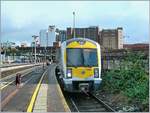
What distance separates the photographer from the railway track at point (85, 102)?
2031 cm

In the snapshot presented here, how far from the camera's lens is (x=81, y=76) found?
24234 millimetres

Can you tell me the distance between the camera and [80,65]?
2441 cm

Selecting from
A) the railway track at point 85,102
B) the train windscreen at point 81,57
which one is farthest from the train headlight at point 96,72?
the railway track at point 85,102

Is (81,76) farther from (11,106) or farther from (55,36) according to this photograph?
(55,36)

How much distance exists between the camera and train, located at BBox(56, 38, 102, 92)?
24.0 m

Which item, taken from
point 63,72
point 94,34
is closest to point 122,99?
point 63,72

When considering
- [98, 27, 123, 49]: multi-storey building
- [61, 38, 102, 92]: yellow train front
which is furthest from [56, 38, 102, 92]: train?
[98, 27, 123, 49]: multi-storey building

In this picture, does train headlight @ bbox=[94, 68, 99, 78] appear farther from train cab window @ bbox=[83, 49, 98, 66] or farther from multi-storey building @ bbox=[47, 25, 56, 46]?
multi-storey building @ bbox=[47, 25, 56, 46]

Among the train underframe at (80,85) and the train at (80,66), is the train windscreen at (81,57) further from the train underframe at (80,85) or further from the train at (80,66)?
the train underframe at (80,85)

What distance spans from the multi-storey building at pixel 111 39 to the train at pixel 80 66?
275 ft

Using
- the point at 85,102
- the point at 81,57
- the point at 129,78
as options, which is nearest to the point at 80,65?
the point at 81,57

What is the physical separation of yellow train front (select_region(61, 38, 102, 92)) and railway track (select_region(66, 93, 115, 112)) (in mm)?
754

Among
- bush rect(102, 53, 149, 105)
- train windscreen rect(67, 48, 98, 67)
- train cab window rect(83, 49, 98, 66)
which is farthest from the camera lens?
bush rect(102, 53, 149, 105)

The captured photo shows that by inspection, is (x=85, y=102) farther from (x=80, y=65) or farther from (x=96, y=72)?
(x=80, y=65)
